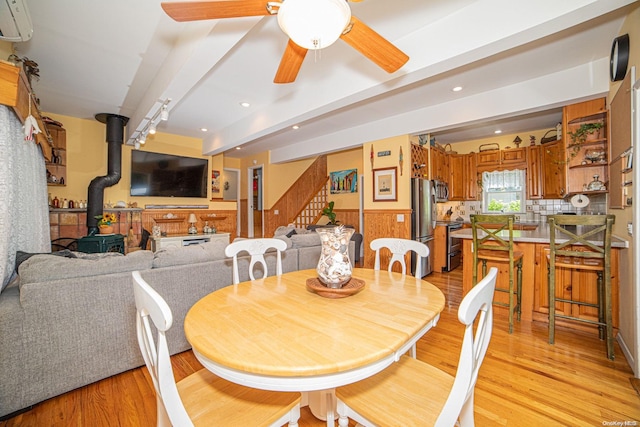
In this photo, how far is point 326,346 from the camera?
2.89ft

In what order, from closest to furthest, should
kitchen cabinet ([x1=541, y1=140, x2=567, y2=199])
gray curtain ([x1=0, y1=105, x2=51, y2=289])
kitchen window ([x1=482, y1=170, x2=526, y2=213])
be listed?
gray curtain ([x1=0, y1=105, x2=51, y2=289]) → kitchen cabinet ([x1=541, y1=140, x2=567, y2=199]) → kitchen window ([x1=482, y1=170, x2=526, y2=213])

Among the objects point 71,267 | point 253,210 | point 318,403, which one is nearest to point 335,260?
point 318,403

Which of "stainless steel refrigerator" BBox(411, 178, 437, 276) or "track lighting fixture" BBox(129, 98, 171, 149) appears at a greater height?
"track lighting fixture" BBox(129, 98, 171, 149)

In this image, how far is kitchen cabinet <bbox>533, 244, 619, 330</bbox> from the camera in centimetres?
247

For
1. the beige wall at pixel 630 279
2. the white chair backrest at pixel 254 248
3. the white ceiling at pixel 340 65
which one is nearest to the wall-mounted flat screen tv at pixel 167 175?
the white ceiling at pixel 340 65

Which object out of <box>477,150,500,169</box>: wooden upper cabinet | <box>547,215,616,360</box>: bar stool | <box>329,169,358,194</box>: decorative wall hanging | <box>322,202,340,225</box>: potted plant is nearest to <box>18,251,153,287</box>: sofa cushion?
<box>547,215,616,360</box>: bar stool

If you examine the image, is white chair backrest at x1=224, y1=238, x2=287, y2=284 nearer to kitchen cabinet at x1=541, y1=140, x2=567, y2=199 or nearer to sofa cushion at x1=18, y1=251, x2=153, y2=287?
sofa cushion at x1=18, y1=251, x2=153, y2=287

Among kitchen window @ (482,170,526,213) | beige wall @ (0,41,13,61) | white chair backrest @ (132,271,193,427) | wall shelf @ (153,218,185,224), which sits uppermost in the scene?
beige wall @ (0,41,13,61)

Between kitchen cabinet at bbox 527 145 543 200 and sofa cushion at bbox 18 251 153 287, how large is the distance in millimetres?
6138

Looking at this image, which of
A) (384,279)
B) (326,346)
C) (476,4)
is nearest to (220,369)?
(326,346)

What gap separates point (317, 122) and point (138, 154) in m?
3.44

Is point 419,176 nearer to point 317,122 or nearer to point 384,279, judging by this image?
point 317,122

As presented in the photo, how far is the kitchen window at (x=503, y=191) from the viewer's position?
5.32 metres

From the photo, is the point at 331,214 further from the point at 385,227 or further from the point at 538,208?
the point at 538,208
